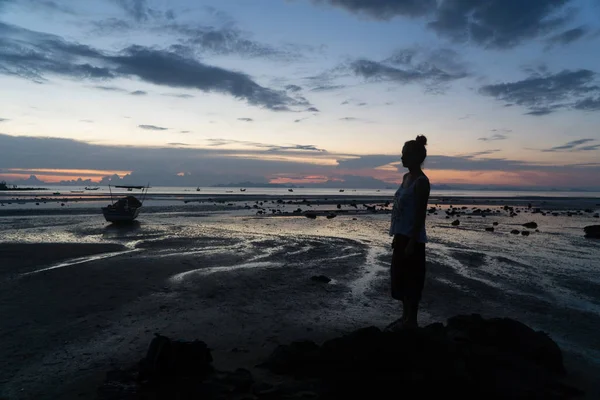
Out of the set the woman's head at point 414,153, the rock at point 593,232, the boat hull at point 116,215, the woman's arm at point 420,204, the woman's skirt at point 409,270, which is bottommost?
the boat hull at point 116,215

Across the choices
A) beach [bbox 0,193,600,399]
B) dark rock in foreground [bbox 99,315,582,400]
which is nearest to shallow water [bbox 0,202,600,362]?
beach [bbox 0,193,600,399]

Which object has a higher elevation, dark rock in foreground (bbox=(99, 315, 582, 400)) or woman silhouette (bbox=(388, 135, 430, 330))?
woman silhouette (bbox=(388, 135, 430, 330))

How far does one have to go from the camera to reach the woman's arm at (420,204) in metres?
6.25

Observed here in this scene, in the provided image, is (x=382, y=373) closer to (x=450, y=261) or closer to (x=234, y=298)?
(x=234, y=298)

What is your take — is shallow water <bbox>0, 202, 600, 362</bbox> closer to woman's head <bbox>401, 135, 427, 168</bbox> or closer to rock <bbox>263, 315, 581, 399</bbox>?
rock <bbox>263, 315, 581, 399</bbox>

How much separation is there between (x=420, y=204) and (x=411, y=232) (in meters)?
0.45

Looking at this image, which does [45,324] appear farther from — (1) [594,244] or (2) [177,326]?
(1) [594,244]

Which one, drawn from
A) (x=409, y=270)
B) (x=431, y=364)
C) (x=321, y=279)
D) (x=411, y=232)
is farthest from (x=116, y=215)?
(x=431, y=364)

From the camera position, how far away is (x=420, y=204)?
6281mm

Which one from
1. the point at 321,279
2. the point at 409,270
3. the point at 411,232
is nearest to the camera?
the point at 411,232

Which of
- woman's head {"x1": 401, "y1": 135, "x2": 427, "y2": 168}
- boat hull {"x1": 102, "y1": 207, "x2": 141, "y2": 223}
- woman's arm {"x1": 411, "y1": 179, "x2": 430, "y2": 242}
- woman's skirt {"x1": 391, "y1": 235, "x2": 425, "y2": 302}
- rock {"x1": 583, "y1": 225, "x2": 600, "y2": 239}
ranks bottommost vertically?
boat hull {"x1": 102, "y1": 207, "x2": 141, "y2": 223}

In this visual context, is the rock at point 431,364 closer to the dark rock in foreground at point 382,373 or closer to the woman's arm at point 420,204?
the dark rock in foreground at point 382,373

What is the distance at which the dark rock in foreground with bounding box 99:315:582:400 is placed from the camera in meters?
4.91

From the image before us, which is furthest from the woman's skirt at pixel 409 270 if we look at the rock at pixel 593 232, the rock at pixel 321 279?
the rock at pixel 593 232
